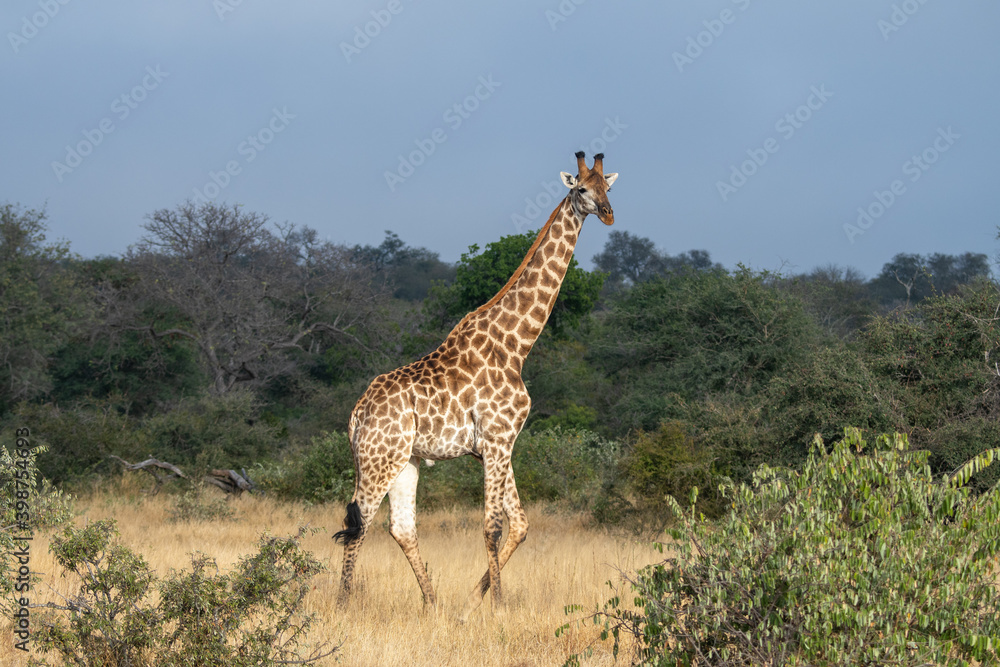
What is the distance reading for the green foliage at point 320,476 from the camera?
12719 mm

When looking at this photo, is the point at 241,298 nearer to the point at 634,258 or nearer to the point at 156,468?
the point at 156,468

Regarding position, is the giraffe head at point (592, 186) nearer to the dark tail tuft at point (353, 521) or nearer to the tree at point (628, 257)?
the dark tail tuft at point (353, 521)

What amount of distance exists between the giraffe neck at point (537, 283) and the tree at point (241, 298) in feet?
61.9

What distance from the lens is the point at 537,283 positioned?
6863 mm

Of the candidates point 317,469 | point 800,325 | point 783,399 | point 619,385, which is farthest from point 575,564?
point 619,385

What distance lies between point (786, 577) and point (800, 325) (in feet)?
52.4

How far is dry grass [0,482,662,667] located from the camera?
5.34m

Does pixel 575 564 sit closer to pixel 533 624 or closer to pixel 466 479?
pixel 533 624

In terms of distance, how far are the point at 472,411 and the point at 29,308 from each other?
19.6 metres

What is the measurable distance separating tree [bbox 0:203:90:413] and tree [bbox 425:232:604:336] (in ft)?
33.4

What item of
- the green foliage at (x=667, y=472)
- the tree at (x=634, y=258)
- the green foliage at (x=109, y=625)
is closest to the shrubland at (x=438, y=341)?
the green foliage at (x=667, y=472)

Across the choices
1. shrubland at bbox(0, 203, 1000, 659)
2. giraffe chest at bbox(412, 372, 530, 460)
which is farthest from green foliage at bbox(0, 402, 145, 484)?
giraffe chest at bbox(412, 372, 530, 460)

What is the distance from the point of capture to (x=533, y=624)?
5.84 metres

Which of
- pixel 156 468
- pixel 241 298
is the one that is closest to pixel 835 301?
pixel 241 298
